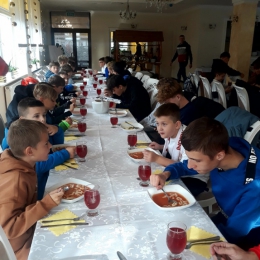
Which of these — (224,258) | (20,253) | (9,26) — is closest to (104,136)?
Result: (20,253)

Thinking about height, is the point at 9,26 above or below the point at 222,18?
below

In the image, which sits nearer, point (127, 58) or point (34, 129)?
point (34, 129)

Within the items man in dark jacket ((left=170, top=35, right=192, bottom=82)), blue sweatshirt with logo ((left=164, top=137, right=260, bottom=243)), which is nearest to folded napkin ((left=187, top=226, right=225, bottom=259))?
blue sweatshirt with logo ((left=164, top=137, right=260, bottom=243))

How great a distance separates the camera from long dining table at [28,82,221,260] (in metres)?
1.02

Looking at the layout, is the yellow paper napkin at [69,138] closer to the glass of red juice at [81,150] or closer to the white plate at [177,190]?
the glass of red juice at [81,150]

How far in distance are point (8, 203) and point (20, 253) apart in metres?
0.30

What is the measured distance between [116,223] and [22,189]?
1.53ft

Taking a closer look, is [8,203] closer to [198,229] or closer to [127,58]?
[198,229]

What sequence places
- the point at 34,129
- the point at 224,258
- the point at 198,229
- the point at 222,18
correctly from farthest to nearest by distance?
the point at 222,18 < the point at 34,129 < the point at 198,229 < the point at 224,258

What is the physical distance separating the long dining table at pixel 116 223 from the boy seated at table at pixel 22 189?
0.07 meters

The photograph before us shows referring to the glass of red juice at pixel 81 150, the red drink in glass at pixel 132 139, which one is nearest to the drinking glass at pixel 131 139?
the red drink in glass at pixel 132 139

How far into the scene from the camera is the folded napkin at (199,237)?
101 cm

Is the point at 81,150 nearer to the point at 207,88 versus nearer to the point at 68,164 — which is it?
the point at 68,164

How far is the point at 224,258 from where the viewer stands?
3.24 feet
